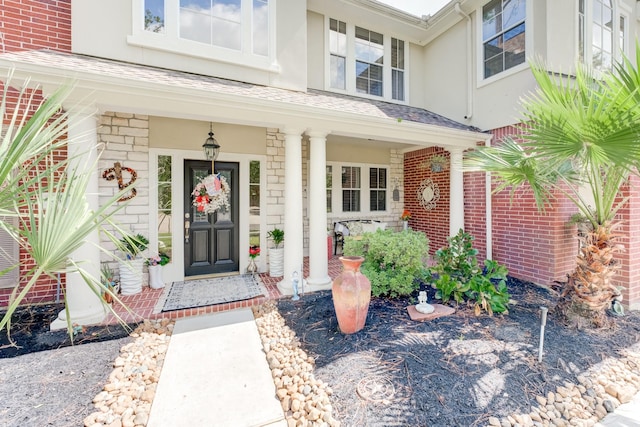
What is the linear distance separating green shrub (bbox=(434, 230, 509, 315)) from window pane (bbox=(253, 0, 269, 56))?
5.02 metres

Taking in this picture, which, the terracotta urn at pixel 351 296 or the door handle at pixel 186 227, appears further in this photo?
the door handle at pixel 186 227

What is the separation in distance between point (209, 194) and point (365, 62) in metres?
5.12

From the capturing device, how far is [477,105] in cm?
653

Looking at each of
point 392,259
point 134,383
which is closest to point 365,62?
point 392,259

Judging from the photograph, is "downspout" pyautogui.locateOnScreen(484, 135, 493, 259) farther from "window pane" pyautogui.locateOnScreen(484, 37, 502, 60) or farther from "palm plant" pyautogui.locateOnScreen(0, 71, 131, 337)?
"palm plant" pyautogui.locateOnScreen(0, 71, 131, 337)

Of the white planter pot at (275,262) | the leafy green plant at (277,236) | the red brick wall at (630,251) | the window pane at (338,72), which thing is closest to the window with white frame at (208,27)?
the window pane at (338,72)

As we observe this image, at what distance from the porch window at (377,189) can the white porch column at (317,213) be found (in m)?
3.77

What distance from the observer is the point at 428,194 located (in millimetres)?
8023

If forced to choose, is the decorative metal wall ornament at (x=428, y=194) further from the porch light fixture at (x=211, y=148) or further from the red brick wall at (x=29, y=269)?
the red brick wall at (x=29, y=269)

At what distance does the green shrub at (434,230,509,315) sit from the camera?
4.09 meters

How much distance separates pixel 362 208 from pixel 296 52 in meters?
4.49

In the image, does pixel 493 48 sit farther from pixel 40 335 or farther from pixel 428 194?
pixel 40 335

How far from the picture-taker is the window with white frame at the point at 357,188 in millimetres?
8078

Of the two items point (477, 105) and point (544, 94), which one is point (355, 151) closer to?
point (477, 105)
